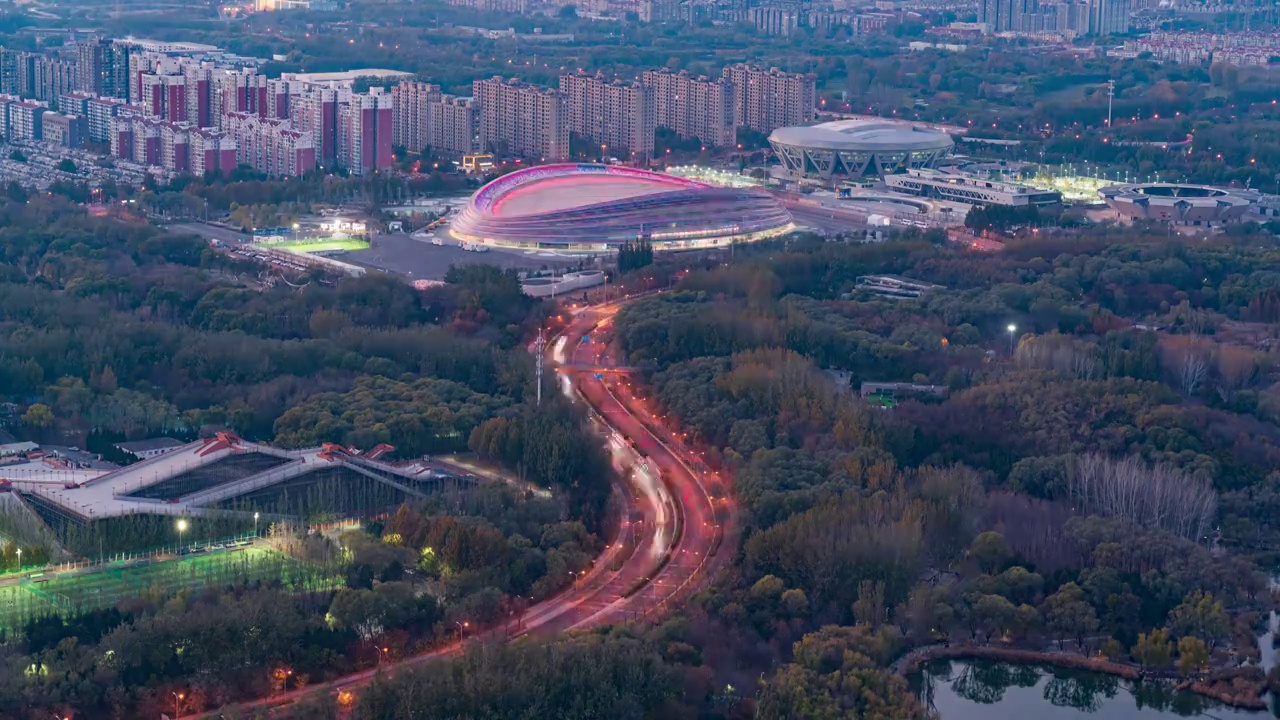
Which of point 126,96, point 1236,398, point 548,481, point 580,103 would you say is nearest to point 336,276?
point 548,481

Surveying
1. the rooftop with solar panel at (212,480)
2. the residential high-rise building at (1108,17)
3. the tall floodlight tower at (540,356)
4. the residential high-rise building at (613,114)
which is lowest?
the rooftop with solar panel at (212,480)

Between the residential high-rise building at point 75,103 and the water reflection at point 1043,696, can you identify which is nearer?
the water reflection at point 1043,696

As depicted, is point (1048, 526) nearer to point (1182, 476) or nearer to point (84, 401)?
point (1182, 476)

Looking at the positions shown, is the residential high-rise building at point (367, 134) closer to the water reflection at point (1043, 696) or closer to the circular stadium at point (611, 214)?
the circular stadium at point (611, 214)

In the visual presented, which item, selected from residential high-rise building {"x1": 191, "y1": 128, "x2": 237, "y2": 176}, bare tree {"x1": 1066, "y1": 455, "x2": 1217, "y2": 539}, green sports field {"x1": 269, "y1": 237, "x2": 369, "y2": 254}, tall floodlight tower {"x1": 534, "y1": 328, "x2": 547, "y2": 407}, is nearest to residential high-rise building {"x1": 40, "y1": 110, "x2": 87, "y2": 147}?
residential high-rise building {"x1": 191, "y1": 128, "x2": 237, "y2": 176}

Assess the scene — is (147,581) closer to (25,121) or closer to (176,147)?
(176,147)

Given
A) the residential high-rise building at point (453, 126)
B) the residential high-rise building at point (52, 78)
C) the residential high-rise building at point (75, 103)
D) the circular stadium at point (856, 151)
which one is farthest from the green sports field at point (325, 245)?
the residential high-rise building at point (52, 78)
